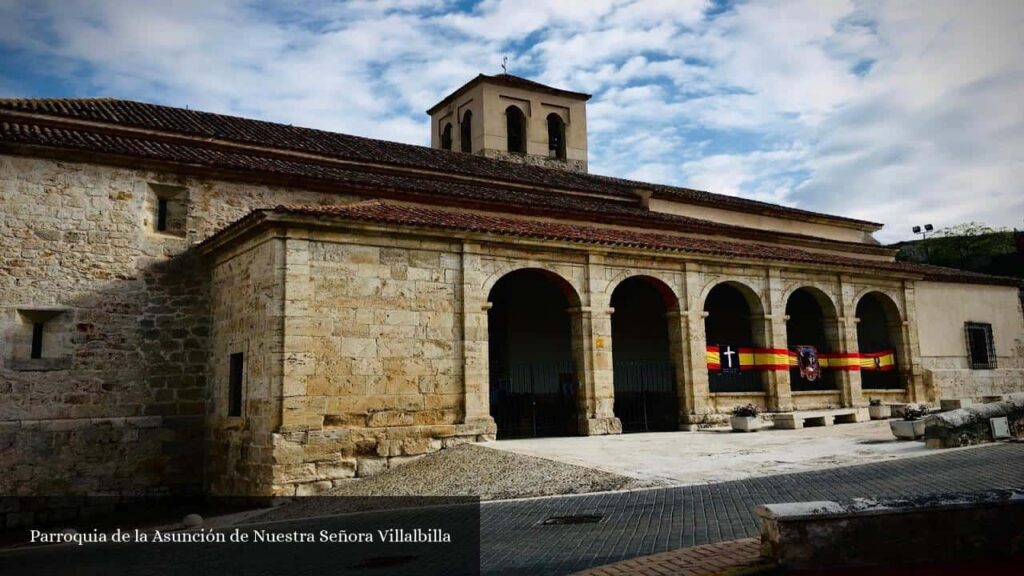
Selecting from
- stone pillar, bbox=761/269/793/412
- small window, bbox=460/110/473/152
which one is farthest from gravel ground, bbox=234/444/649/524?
small window, bbox=460/110/473/152

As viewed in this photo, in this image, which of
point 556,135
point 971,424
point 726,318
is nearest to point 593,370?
point 971,424

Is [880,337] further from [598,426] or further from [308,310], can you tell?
[308,310]

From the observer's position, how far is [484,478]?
1061 cm

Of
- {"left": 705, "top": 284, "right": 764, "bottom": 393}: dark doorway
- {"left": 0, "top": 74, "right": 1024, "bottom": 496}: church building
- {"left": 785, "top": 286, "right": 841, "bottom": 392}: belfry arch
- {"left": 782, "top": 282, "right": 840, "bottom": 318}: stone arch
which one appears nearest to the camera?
{"left": 0, "top": 74, "right": 1024, "bottom": 496}: church building

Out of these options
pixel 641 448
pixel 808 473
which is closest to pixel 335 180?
pixel 641 448

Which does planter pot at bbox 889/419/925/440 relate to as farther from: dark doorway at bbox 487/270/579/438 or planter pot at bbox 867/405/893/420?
dark doorway at bbox 487/270/579/438

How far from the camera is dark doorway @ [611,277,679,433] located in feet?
55.7

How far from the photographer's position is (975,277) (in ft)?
78.1

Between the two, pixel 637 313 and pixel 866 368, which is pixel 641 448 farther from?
pixel 866 368

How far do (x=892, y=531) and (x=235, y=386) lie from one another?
35.9ft

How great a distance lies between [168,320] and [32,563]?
580 cm

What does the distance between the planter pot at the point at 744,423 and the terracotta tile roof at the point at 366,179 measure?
19.9 ft

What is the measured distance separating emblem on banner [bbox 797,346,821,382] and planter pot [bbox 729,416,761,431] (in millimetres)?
3556

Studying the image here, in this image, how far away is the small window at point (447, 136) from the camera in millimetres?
28697
